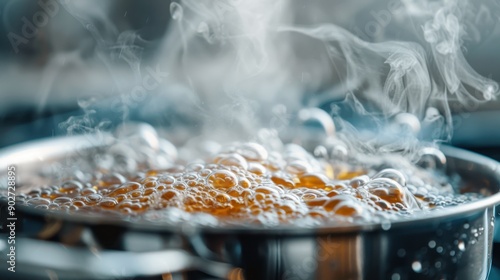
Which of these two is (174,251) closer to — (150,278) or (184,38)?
(150,278)

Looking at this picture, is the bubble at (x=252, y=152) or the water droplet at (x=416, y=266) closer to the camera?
the water droplet at (x=416, y=266)

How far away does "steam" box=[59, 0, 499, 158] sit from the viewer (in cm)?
120

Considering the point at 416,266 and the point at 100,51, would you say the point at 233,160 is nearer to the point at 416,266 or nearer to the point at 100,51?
the point at 416,266

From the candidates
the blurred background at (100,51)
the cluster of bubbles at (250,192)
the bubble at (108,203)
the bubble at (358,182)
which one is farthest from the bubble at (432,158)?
the blurred background at (100,51)

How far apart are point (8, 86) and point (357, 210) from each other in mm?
1012

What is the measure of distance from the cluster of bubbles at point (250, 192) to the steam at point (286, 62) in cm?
40

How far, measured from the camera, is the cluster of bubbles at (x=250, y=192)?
0.52 metres

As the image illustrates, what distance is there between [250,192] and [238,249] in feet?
0.57

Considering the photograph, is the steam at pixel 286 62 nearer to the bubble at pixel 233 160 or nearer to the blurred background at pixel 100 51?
the blurred background at pixel 100 51

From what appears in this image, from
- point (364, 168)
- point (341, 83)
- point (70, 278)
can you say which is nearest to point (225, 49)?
point (341, 83)

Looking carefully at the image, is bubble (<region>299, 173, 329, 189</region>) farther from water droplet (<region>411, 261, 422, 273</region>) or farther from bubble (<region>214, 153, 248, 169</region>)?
water droplet (<region>411, 261, 422, 273</region>)

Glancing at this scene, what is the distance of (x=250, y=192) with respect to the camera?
1.91 feet

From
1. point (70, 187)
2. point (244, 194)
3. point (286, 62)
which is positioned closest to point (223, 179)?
point (244, 194)

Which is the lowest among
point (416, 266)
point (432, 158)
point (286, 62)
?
point (416, 266)
